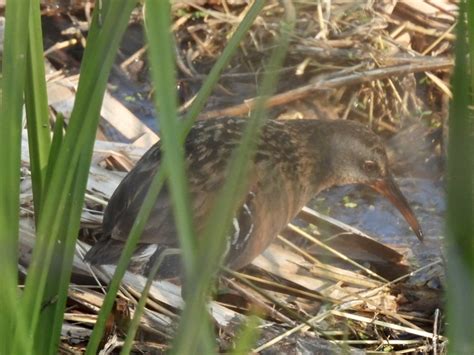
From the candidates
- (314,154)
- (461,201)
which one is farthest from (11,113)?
(314,154)

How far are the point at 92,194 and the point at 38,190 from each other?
1.85 m

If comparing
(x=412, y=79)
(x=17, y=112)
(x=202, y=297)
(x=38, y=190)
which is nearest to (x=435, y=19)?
(x=412, y=79)

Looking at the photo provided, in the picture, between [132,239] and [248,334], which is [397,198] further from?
[248,334]

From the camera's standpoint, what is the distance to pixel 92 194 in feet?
13.2

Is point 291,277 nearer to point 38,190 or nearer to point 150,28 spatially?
point 38,190

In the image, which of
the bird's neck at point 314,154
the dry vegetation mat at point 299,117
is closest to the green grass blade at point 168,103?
the dry vegetation mat at point 299,117

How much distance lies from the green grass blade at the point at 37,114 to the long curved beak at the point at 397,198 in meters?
2.30

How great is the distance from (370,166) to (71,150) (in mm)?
2672

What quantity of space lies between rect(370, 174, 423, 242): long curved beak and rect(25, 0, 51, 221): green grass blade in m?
2.30

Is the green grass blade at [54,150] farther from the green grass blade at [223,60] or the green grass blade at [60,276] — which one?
the green grass blade at [223,60]

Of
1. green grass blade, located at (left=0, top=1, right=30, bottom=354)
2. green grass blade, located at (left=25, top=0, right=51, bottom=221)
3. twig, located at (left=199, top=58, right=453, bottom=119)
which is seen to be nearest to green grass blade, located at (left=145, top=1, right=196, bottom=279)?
green grass blade, located at (left=0, top=1, right=30, bottom=354)

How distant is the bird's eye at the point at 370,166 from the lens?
436 cm

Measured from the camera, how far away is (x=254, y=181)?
3734 mm

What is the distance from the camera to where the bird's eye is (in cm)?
436
